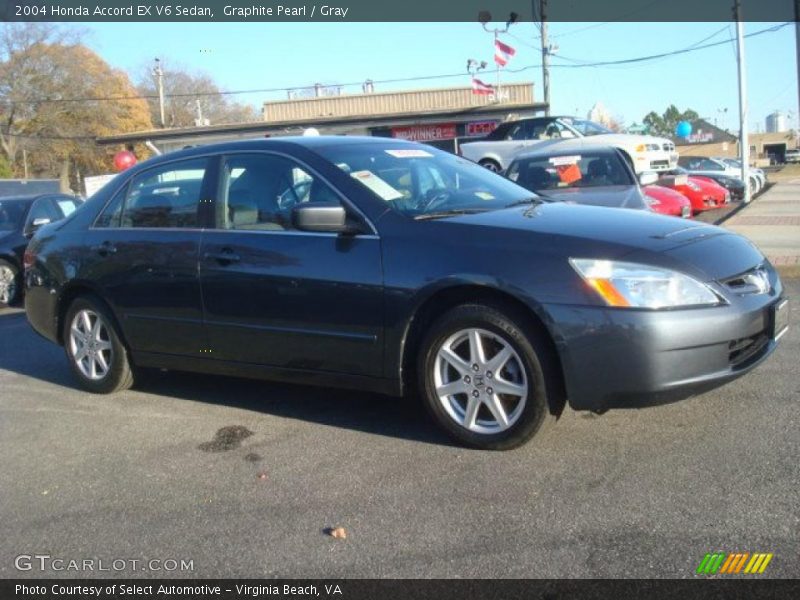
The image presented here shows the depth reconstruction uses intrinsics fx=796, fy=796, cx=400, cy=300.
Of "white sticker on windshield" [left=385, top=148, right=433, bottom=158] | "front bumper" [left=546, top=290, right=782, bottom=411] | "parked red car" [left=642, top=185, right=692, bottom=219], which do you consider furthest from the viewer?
"parked red car" [left=642, top=185, right=692, bottom=219]

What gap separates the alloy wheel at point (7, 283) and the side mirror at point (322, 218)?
25.5 feet

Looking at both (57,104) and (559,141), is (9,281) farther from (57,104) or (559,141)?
(57,104)

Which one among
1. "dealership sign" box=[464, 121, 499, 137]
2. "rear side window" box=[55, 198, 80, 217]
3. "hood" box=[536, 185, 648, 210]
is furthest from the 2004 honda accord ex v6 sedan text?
"dealership sign" box=[464, 121, 499, 137]

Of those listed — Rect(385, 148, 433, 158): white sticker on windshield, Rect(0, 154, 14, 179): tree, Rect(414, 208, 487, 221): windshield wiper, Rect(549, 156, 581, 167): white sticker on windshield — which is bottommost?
Rect(414, 208, 487, 221): windshield wiper

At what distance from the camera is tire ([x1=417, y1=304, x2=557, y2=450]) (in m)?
3.83

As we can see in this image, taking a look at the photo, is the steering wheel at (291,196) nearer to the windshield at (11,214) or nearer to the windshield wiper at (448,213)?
the windshield wiper at (448,213)

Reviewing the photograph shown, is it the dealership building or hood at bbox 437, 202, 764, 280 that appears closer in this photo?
hood at bbox 437, 202, 764, 280

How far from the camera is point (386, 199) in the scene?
4395 mm

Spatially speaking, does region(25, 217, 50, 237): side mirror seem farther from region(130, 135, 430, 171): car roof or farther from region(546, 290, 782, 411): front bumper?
region(546, 290, 782, 411): front bumper

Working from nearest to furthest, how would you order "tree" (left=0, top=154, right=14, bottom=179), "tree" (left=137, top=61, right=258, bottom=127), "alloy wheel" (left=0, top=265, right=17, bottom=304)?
"alloy wheel" (left=0, top=265, right=17, bottom=304) < "tree" (left=0, top=154, right=14, bottom=179) < "tree" (left=137, top=61, right=258, bottom=127)

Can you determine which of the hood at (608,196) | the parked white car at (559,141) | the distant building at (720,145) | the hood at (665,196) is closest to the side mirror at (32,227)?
the hood at (608,196)

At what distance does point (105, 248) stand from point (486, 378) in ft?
9.69

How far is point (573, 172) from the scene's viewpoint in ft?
33.0

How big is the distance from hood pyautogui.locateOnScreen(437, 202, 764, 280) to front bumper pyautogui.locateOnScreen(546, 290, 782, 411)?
257mm
